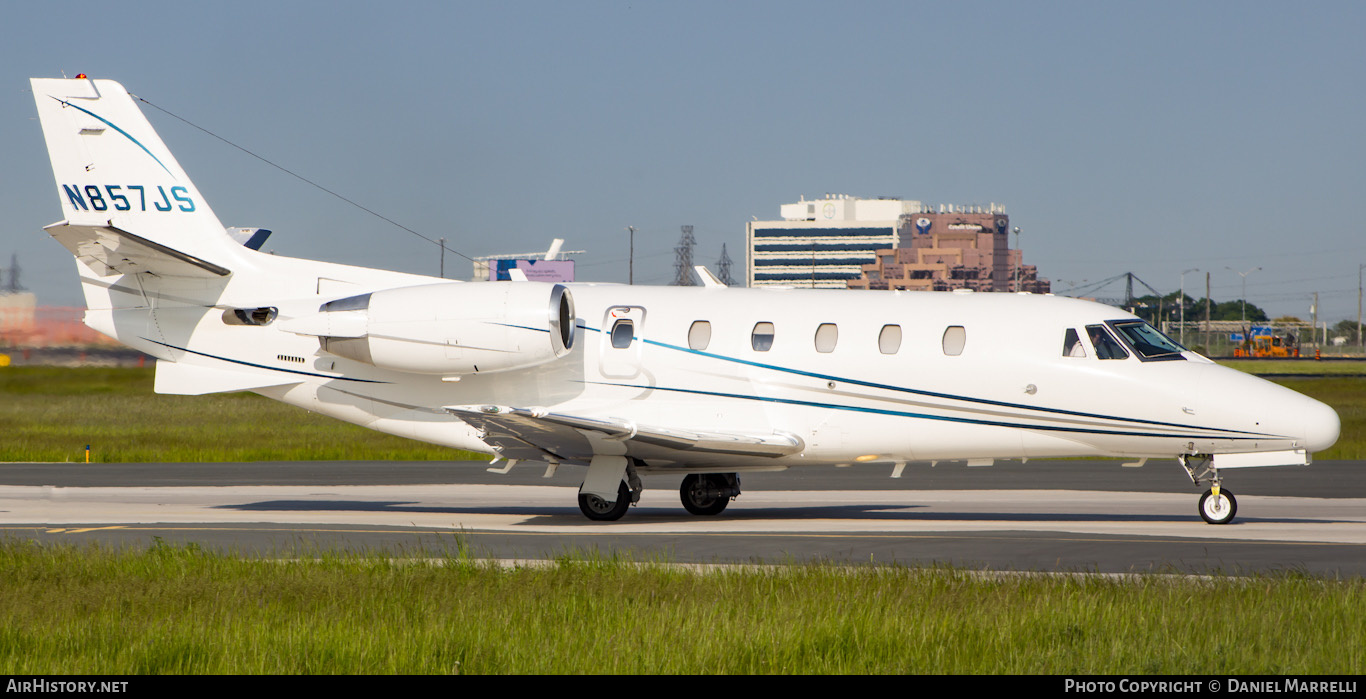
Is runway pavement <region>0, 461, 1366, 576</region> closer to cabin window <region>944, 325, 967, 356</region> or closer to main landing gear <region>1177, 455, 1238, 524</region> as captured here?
main landing gear <region>1177, 455, 1238, 524</region>

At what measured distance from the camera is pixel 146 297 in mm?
19344

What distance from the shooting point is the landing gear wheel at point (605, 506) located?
18.0 metres

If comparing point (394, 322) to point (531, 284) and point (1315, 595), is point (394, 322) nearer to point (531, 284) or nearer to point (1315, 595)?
point (531, 284)

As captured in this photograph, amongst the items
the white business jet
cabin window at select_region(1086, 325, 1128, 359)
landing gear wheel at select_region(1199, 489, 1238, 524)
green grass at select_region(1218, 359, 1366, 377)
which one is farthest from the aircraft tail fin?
green grass at select_region(1218, 359, 1366, 377)

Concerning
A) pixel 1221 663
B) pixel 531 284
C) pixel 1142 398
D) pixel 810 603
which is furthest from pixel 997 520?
pixel 1221 663

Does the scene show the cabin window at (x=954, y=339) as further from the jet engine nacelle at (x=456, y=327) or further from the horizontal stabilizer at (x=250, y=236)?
the horizontal stabilizer at (x=250, y=236)

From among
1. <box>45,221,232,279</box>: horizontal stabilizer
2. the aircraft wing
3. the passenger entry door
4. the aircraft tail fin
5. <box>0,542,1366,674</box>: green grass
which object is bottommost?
<box>0,542,1366,674</box>: green grass

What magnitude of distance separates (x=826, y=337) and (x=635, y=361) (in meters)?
2.81

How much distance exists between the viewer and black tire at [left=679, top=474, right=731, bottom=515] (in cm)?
1923

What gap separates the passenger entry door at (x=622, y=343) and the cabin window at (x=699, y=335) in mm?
717

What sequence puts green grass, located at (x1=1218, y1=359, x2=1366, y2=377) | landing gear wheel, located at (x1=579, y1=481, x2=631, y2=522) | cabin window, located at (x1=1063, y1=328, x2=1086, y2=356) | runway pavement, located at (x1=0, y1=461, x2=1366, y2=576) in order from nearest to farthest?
runway pavement, located at (x1=0, y1=461, x2=1366, y2=576) < cabin window, located at (x1=1063, y1=328, x2=1086, y2=356) < landing gear wheel, located at (x1=579, y1=481, x2=631, y2=522) < green grass, located at (x1=1218, y1=359, x2=1366, y2=377)

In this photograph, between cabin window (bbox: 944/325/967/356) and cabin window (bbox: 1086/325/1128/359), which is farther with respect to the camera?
cabin window (bbox: 944/325/967/356)

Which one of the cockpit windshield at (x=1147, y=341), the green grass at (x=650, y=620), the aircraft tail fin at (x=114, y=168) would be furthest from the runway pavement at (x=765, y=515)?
the aircraft tail fin at (x=114, y=168)

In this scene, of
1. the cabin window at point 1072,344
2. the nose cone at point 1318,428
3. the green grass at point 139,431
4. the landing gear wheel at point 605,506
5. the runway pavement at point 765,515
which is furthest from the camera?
the green grass at point 139,431
